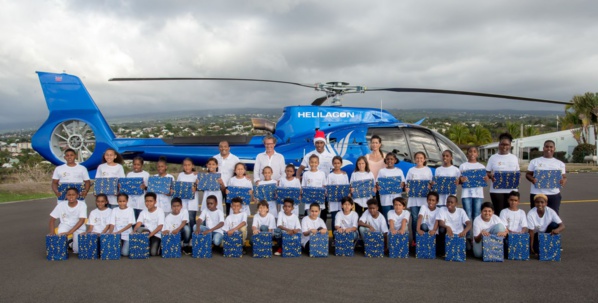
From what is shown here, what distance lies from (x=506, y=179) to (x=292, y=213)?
3.86 metres

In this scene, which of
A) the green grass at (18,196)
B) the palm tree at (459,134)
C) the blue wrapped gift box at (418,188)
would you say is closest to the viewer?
the blue wrapped gift box at (418,188)

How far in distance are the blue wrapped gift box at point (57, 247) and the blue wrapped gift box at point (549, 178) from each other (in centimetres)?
820

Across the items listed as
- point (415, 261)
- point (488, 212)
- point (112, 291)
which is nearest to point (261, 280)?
point (112, 291)

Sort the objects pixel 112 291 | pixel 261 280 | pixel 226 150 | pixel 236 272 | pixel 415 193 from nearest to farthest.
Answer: pixel 112 291 < pixel 261 280 < pixel 236 272 < pixel 415 193 < pixel 226 150

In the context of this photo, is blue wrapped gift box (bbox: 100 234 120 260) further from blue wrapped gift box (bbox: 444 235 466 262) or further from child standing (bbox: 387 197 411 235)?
blue wrapped gift box (bbox: 444 235 466 262)

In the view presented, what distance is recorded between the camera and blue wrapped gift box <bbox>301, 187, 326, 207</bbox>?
26.3ft

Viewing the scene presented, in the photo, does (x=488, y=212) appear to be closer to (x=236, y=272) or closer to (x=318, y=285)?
(x=318, y=285)

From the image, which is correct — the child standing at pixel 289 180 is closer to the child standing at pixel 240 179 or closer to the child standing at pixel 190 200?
the child standing at pixel 240 179

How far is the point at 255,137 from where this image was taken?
11648 mm

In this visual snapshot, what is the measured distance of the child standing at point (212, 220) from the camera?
7637 mm

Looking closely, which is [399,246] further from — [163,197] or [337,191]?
[163,197]

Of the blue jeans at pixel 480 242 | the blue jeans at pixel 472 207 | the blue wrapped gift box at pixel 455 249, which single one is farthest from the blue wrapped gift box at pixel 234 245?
the blue jeans at pixel 472 207

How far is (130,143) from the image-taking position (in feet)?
38.7

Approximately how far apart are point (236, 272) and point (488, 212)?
163 inches
